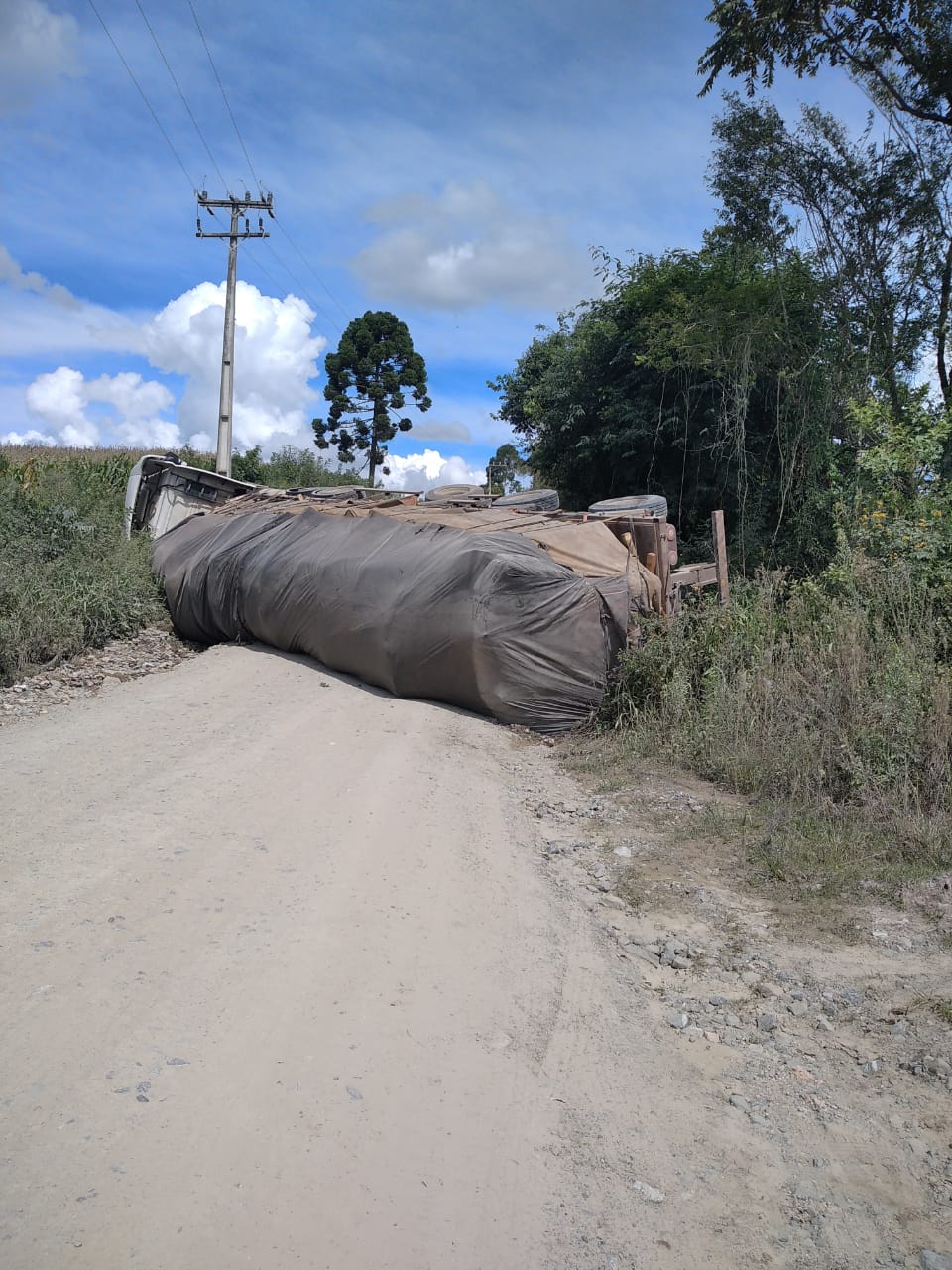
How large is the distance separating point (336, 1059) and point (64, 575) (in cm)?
722

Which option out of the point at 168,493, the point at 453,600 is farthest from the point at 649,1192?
the point at 168,493

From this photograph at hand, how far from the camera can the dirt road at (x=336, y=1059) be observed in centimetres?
214

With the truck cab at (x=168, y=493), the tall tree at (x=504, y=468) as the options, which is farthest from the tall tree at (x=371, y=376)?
the truck cab at (x=168, y=493)

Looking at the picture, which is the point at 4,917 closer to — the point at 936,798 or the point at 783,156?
the point at 936,798

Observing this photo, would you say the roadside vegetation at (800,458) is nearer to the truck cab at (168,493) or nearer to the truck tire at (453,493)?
A: the truck tire at (453,493)

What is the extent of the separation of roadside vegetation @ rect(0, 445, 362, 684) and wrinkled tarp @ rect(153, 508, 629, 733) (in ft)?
6.14

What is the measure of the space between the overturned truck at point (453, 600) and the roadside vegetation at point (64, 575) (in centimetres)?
88

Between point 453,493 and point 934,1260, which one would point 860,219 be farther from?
point 934,1260

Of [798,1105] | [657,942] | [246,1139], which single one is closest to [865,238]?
[657,942]

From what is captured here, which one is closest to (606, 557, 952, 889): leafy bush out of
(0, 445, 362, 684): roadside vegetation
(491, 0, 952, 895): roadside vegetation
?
(491, 0, 952, 895): roadside vegetation

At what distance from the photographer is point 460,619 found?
6.59 m

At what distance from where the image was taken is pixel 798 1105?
2760 mm

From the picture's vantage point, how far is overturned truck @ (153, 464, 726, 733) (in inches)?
260

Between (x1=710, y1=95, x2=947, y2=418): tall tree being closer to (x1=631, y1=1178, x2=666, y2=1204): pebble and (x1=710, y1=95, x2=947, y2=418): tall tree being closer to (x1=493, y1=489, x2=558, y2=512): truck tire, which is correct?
(x1=493, y1=489, x2=558, y2=512): truck tire
